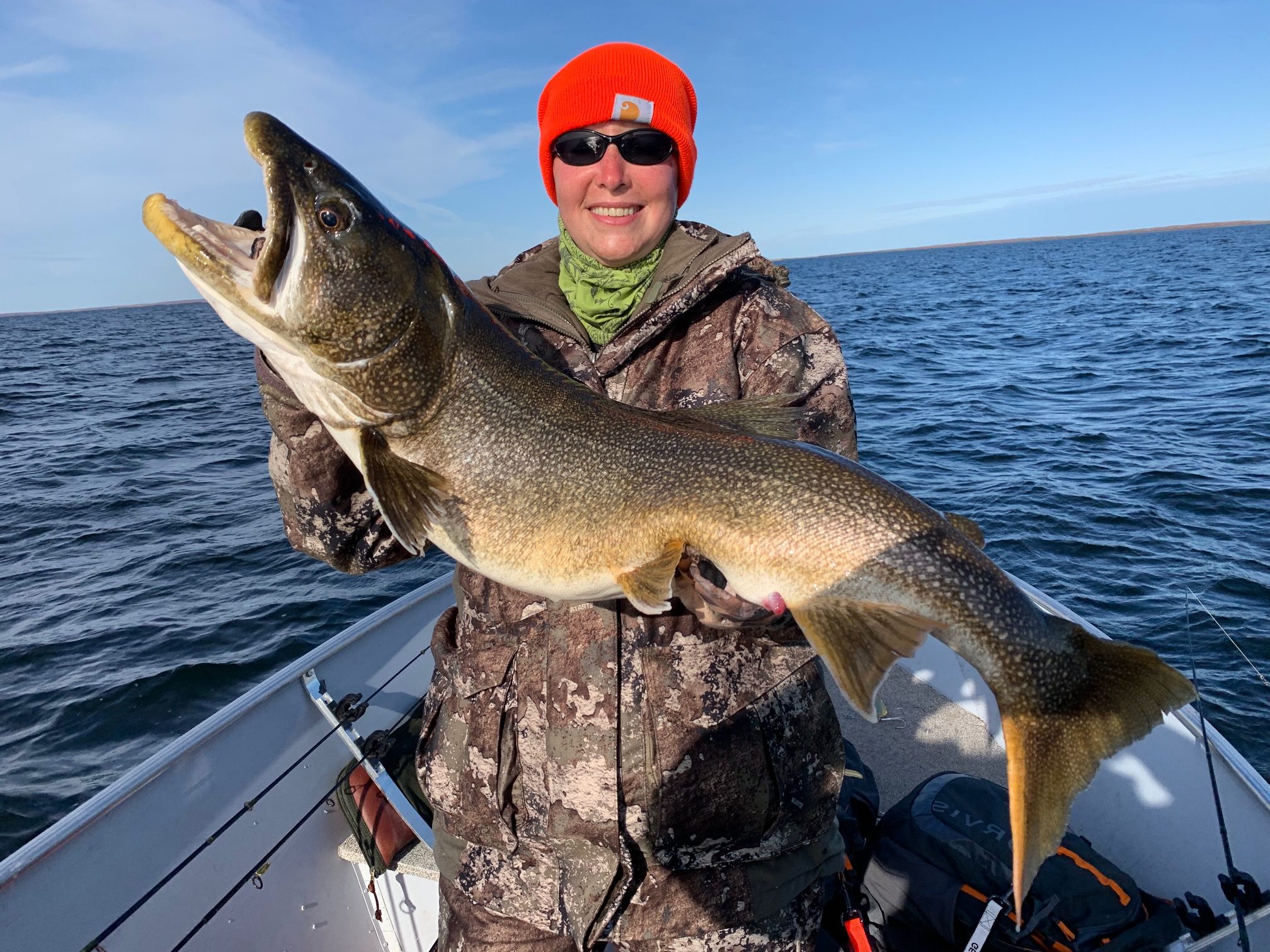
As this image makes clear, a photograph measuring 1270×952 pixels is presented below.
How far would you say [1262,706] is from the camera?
736cm

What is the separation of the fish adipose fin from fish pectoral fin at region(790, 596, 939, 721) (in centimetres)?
36

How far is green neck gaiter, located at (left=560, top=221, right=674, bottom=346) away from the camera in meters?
3.05

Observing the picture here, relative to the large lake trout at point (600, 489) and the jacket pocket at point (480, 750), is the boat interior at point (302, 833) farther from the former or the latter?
the large lake trout at point (600, 489)

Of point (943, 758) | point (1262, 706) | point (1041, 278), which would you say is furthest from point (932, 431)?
point (1041, 278)

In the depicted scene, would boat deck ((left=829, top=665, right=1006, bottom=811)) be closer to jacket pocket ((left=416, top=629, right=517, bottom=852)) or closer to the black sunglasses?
jacket pocket ((left=416, top=629, right=517, bottom=852))

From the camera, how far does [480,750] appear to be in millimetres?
2645

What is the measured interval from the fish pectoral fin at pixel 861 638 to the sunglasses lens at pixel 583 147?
76.7 inches

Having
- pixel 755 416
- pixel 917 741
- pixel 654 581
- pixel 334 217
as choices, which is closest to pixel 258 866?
pixel 654 581

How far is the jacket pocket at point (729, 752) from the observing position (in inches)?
97.4

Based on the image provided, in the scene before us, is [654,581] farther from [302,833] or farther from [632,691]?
[302,833]

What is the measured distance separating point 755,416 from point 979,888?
269 cm

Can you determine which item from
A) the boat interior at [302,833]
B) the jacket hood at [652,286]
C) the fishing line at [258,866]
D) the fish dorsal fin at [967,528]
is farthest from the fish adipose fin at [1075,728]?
the fishing line at [258,866]

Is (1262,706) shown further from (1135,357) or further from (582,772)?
(1135,357)

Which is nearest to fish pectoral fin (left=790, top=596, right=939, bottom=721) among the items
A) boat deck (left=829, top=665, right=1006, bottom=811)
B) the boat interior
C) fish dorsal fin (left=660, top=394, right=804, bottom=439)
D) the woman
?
the woman
